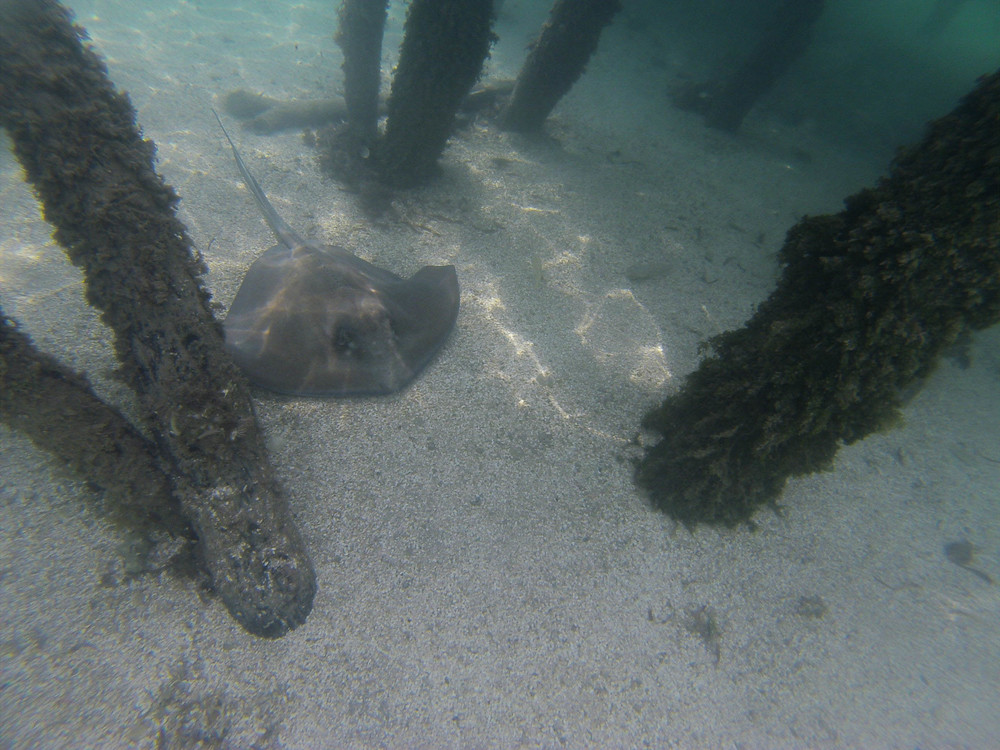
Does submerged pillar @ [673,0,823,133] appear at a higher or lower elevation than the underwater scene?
higher

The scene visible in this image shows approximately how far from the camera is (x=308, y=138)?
8.86 meters

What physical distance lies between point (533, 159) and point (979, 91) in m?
7.35

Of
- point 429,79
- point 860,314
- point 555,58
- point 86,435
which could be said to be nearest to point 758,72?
point 555,58

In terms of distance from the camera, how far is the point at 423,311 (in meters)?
5.16

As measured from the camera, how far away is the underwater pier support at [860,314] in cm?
264

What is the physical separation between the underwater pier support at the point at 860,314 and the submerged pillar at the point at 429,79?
608cm

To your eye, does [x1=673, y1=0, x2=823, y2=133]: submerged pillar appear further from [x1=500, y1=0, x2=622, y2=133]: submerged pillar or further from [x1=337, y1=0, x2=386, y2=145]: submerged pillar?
[x1=337, y1=0, x2=386, y2=145]: submerged pillar

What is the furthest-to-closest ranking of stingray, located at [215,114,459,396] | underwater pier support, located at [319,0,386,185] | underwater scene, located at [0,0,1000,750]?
1. underwater pier support, located at [319,0,386,185]
2. stingray, located at [215,114,459,396]
3. underwater scene, located at [0,0,1000,750]

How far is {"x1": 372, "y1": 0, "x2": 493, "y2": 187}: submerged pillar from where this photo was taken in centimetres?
652

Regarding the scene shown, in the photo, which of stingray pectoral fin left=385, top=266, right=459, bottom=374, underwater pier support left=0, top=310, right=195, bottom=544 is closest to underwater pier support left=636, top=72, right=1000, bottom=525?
stingray pectoral fin left=385, top=266, right=459, bottom=374

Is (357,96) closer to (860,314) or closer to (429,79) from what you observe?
(429,79)

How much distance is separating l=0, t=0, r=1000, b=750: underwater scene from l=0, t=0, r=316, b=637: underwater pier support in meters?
0.02

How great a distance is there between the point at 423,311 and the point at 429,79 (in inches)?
174

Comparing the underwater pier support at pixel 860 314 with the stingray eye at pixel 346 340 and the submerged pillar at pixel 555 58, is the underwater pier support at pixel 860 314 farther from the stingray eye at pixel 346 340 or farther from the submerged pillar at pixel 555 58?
the submerged pillar at pixel 555 58
